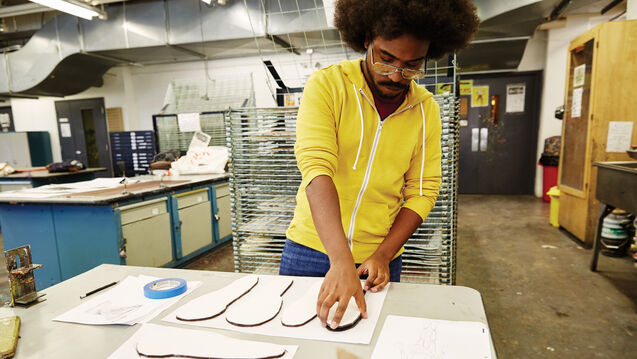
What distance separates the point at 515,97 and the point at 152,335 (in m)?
6.38

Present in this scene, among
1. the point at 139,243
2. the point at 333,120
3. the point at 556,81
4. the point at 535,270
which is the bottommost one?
the point at 535,270

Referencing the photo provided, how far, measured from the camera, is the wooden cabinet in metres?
3.05

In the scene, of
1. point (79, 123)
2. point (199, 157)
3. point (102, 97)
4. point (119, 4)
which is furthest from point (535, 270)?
point (79, 123)

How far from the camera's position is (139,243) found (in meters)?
2.65

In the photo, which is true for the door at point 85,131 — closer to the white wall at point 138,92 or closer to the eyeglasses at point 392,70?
the white wall at point 138,92

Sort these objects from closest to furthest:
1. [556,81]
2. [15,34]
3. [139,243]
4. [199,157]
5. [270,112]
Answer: [270,112], [139,243], [199,157], [556,81], [15,34]

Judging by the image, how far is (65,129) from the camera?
293 inches

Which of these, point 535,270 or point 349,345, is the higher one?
point 349,345

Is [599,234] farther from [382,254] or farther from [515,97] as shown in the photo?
[515,97]

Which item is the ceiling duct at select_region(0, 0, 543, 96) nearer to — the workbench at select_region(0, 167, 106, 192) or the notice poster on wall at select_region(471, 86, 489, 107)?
the notice poster on wall at select_region(471, 86, 489, 107)

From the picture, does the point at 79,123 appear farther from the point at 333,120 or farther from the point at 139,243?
the point at 333,120

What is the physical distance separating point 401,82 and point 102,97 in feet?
26.1

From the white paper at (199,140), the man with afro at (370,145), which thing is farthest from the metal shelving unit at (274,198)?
the white paper at (199,140)

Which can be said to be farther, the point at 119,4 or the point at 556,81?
the point at 556,81
